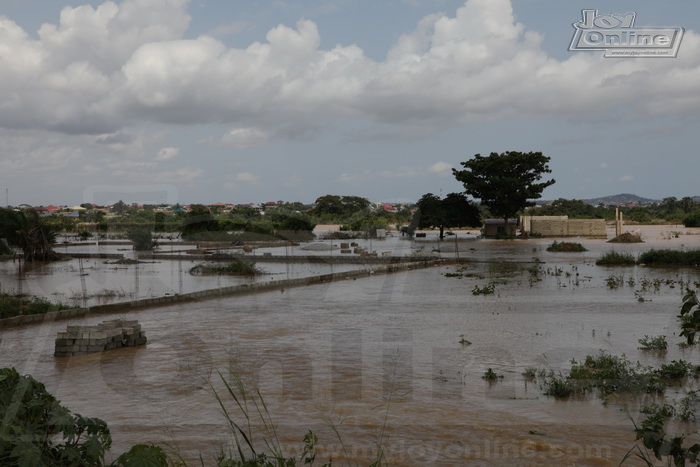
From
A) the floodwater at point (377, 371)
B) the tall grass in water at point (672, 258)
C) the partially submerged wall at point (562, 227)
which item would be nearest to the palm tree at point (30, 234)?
the floodwater at point (377, 371)

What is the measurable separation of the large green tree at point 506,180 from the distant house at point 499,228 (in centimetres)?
108

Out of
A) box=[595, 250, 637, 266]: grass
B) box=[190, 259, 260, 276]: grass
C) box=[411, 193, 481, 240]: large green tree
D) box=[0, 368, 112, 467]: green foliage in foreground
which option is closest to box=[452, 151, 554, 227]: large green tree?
box=[411, 193, 481, 240]: large green tree

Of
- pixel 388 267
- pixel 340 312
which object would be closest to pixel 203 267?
pixel 388 267

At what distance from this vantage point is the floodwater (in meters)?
5.53

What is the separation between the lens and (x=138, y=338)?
9711 millimetres

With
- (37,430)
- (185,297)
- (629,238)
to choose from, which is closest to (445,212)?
(629,238)

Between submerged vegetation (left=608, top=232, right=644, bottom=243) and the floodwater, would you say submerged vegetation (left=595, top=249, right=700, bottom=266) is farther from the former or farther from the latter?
submerged vegetation (left=608, top=232, right=644, bottom=243)

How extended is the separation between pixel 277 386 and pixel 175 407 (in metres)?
1.26

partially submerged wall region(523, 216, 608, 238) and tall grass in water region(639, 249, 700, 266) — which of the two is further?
partially submerged wall region(523, 216, 608, 238)

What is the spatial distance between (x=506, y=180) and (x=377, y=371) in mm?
37121

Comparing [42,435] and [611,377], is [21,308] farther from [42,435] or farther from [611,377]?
[611,377]

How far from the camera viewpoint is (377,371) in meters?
8.02

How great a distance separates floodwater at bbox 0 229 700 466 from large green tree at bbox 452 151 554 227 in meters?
28.3

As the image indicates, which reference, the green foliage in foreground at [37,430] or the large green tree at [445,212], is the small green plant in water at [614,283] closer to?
the green foliage in foreground at [37,430]
